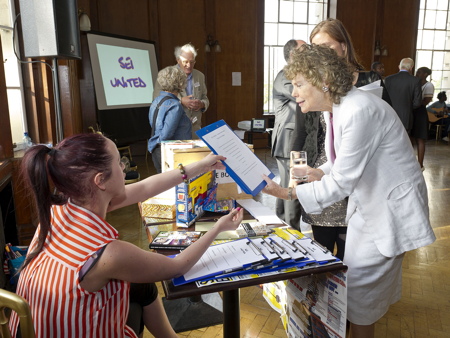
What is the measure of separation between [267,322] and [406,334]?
769 millimetres

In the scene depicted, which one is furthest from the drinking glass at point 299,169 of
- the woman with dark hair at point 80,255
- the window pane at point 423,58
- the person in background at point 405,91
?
the window pane at point 423,58

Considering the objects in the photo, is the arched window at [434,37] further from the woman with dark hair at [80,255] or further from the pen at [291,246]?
the woman with dark hair at [80,255]

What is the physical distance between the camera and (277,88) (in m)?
2.96

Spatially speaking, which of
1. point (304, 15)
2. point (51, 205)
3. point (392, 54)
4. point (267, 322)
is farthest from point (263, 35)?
point (51, 205)

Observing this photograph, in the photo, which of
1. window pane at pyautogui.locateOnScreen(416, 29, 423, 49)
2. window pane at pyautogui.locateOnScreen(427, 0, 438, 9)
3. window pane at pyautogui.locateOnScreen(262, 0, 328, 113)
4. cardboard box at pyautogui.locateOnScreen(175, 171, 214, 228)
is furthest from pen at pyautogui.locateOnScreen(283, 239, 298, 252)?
window pane at pyautogui.locateOnScreen(427, 0, 438, 9)

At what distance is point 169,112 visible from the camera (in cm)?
299

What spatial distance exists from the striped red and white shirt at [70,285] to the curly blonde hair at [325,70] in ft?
2.83

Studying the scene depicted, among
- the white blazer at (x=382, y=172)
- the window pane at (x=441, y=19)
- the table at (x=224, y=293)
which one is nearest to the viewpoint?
the table at (x=224, y=293)

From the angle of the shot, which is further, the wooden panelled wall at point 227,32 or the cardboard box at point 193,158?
the wooden panelled wall at point 227,32

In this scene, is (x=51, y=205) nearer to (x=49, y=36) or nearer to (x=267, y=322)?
(x=267, y=322)

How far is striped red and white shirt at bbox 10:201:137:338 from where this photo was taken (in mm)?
1049

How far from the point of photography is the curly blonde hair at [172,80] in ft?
9.95

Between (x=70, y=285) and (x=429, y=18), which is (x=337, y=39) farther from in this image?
(x=429, y=18)

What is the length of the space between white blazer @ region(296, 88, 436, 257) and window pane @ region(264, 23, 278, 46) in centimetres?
755
